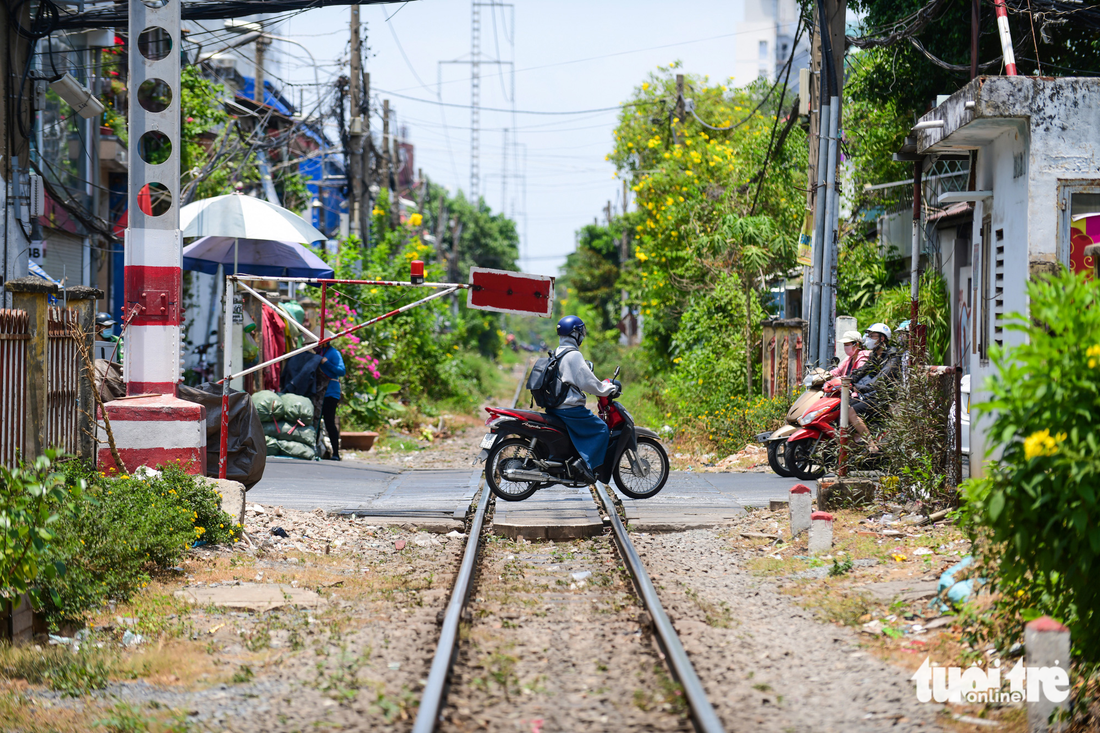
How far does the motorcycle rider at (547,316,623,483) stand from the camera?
9914 mm

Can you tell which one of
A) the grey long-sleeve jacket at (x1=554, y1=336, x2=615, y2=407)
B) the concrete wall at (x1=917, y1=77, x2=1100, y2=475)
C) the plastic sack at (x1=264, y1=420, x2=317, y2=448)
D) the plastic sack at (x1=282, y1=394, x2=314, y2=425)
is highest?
the concrete wall at (x1=917, y1=77, x2=1100, y2=475)

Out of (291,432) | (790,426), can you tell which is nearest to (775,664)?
(790,426)

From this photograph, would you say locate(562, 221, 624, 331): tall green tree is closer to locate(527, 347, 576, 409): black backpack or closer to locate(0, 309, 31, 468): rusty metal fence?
locate(527, 347, 576, 409): black backpack

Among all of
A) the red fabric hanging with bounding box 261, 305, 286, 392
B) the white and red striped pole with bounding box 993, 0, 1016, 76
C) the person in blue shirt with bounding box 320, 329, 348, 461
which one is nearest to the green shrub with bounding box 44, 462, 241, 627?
the person in blue shirt with bounding box 320, 329, 348, 461

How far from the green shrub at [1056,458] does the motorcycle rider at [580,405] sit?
545 cm

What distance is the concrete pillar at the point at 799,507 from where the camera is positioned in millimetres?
8484

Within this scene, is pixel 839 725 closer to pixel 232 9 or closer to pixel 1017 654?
pixel 1017 654

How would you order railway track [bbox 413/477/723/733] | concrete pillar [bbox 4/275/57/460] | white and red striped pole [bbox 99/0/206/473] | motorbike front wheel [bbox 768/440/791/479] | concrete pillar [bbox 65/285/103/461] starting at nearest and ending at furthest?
railway track [bbox 413/477/723/733] → concrete pillar [bbox 4/275/57/460] → concrete pillar [bbox 65/285/103/461] → white and red striped pole [bbox 99/0/206/473] → motorbike front wheel [bbox 768/440/791/479]

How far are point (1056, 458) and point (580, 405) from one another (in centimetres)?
595

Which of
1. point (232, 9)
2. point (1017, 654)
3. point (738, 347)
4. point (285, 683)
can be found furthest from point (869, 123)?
point (285, 683)

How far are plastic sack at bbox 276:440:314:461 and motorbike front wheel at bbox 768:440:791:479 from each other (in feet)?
21.1

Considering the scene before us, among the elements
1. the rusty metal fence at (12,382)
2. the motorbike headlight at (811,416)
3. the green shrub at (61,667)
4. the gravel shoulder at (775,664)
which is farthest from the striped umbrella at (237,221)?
the green shrub at (61,667)

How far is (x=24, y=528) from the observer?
5.42 meters

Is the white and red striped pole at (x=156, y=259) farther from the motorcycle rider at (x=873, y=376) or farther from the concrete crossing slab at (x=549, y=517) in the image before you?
the motorcycle rider at (x=873, y=376)
